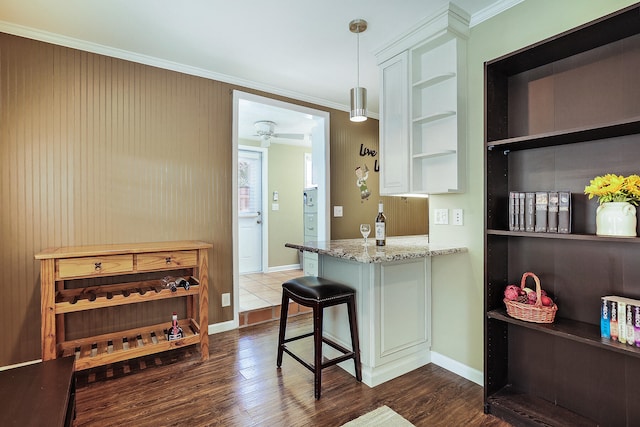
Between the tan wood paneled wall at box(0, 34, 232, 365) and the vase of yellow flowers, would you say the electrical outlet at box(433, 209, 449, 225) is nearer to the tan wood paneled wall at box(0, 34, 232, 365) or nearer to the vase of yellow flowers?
the vase of yellow flowers

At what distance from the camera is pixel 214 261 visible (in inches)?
124

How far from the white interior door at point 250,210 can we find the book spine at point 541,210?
4488mm

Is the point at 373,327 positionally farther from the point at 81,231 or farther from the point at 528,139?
the point at 81,231

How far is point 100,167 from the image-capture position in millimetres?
2658

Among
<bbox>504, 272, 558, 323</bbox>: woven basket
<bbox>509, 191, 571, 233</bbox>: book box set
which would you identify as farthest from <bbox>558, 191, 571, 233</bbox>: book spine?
<bbox>504, 272, 558, 323</bbox>: woven basket

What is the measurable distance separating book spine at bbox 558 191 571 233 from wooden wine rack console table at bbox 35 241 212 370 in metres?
2.30

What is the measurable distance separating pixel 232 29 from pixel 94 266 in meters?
1.92

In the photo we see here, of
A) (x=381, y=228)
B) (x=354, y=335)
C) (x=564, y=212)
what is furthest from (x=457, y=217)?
(x=354, y=335)

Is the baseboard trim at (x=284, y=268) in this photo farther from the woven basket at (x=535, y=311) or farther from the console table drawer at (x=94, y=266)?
the woven basket at (x=535, y=311)

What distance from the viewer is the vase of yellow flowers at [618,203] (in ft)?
4.63

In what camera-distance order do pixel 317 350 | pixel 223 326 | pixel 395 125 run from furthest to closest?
1. pixel 223 326
2. pixel 395 125
3. pixel 317 350

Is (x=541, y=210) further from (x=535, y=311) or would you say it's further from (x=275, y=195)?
(x=275, y=195)

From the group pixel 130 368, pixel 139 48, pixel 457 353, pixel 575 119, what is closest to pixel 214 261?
pixel 130 368

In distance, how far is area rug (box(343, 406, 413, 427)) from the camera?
178 cm
